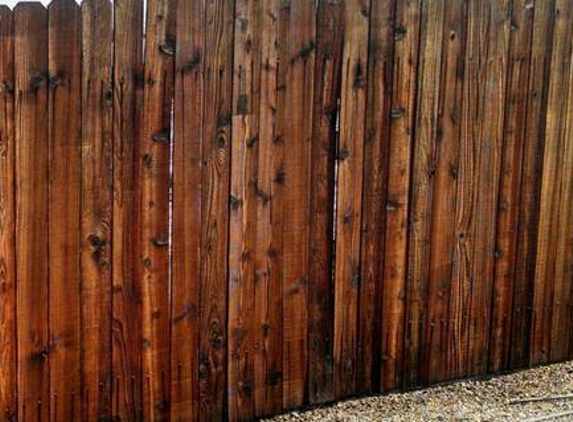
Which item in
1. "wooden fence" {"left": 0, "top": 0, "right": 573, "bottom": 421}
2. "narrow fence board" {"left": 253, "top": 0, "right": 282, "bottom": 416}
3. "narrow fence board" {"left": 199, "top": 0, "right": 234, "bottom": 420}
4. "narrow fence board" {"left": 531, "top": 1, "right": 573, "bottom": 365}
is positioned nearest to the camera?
"wooden fence" {"left": 0, "top": 0, "right": 573, "bottom": 421}

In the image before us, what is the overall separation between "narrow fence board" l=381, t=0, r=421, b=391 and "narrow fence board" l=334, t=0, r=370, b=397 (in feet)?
0.62

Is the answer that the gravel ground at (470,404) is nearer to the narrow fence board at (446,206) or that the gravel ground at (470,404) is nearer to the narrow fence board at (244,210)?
the narrow fence board at (446,206)

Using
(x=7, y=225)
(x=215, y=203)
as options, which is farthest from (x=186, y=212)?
(x=7, y=225)

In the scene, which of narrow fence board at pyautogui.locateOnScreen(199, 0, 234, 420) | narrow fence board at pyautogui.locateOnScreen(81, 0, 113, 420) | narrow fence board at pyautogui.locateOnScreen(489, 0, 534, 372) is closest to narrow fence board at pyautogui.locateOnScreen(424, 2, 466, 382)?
narrow fence board at pyautogui.locateOnScreen(489, 0, 534, 372)

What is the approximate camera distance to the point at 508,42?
589cm

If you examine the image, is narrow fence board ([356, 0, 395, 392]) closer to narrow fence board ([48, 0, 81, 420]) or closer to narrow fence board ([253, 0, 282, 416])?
narrow fence board ([253, 0, 282, 416])

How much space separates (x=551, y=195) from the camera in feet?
20.3

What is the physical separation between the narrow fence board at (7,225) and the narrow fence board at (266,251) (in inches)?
47.3

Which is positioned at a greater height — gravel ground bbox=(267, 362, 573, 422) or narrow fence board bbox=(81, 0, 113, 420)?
narrow fence board bbox=(81, 0, 113, 420)

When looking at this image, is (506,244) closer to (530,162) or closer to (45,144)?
(530,162)

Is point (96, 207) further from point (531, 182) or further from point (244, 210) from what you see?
point (531, 182)

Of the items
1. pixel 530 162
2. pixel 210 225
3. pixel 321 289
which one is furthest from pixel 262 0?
pixel 530 162

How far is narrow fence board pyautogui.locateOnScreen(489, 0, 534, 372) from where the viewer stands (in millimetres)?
5922

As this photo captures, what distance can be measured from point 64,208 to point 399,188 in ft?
5.99
